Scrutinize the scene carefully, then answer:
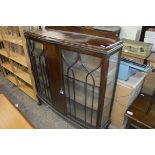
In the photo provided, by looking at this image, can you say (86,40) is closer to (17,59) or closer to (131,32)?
(131,32)

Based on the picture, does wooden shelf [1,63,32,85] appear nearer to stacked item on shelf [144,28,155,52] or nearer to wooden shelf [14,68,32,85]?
wooden shelf [14,68,32,85]

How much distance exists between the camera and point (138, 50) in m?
1.84

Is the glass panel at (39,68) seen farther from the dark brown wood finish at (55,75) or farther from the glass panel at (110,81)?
the glass panel at (110,81)

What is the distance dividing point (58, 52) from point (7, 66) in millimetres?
1858

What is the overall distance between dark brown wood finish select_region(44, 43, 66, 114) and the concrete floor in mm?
226

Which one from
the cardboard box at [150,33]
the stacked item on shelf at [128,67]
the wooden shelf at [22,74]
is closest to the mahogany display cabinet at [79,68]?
the stacked item on shelf at [128,67]

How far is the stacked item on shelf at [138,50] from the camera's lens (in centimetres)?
179

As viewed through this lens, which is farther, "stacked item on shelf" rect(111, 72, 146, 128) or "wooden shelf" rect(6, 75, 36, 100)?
"wooden shelf" rect(6, 75, 36, 100)

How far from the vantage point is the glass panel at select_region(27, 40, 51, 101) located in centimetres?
175

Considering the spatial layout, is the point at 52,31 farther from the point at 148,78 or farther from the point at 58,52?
the point at 148,78

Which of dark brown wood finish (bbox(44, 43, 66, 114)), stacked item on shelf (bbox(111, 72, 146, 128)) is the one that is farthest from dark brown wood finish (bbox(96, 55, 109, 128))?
dark brown wood finish (bbox(44, 43, 66, 114))

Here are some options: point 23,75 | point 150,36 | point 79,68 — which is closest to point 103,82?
point 79,68

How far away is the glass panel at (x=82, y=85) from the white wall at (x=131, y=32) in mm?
1103
